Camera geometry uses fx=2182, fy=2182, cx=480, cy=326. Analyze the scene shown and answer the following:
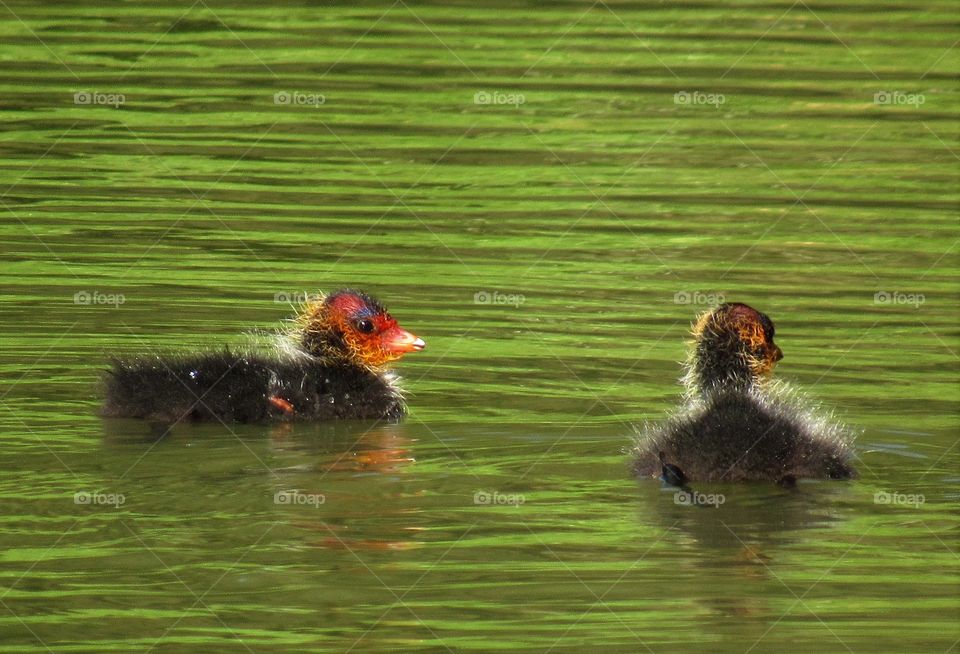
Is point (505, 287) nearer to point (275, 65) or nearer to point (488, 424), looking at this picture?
point (488, 424)

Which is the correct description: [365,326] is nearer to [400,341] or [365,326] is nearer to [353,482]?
[400,341]

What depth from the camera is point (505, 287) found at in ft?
46.9

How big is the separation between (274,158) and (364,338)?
17.4ft

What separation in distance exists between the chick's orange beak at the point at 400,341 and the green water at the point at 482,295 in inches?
11.9

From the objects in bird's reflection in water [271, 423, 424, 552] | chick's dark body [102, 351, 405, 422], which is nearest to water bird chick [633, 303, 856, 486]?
bird's reflection in water [271, 423, 424, 552]

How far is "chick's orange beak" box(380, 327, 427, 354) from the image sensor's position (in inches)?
491

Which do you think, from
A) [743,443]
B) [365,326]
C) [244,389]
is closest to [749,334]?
[743,443]

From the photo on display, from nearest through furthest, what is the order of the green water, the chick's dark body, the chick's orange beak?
the green water, the chick's dark body, the chick's orange beak

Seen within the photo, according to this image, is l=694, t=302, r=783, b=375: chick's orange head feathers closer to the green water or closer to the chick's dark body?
the green water

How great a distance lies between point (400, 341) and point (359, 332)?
0.86 ft

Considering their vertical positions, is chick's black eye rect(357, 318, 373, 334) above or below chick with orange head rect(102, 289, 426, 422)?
above

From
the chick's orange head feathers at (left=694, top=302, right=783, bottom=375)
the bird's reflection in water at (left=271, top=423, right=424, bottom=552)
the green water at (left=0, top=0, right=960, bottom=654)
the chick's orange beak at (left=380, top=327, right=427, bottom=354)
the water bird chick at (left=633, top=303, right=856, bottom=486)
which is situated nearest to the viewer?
the green water at (left=0, top=0, right=960, bottom=654)

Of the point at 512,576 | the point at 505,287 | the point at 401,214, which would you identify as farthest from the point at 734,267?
the point at 512,576

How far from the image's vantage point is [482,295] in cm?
1403
